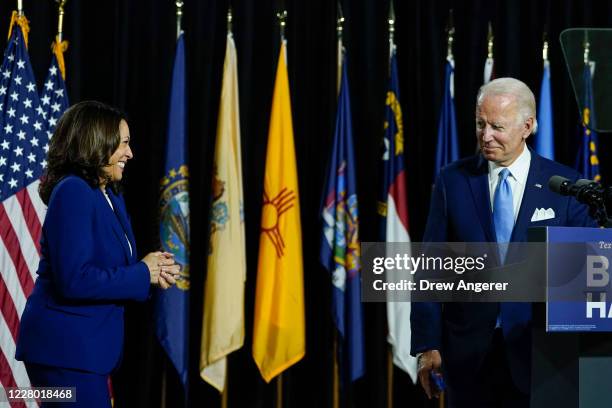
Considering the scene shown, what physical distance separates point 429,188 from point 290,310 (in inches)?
47.8

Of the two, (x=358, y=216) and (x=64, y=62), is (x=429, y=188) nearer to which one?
(x=358, y=216)

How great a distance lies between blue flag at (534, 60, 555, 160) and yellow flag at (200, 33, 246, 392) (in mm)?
1777

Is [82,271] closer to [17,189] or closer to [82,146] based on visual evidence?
[82,146]

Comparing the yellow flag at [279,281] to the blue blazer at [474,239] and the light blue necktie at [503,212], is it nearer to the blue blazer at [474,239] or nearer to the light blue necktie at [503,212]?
the blue blazer at [474,239]

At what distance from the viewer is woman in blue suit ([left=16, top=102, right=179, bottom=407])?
2393 mm

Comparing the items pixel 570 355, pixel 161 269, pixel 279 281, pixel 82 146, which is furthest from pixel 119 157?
pixel 279 281

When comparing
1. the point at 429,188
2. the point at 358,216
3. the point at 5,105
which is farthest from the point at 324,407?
the point at 5,105

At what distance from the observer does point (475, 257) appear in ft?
6.71

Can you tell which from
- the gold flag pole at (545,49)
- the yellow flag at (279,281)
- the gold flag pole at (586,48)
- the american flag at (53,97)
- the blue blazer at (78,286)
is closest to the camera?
the gold flag pole at (586,48)

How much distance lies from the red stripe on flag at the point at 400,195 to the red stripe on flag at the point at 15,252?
2.06m

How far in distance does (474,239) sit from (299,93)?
2668mm

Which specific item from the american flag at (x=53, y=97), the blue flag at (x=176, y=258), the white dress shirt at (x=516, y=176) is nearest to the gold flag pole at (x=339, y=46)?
the blue flag at (x=176, y=258)

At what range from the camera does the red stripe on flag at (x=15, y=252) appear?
4.10 m

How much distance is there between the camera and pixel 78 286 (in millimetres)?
2369
